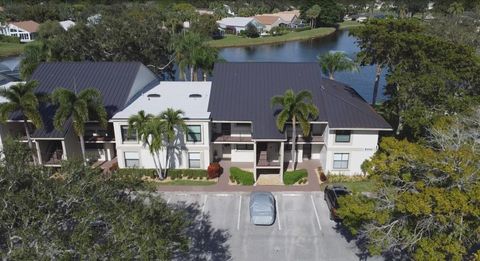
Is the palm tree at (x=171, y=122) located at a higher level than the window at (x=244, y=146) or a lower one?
higher

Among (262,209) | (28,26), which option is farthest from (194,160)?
(28,26)

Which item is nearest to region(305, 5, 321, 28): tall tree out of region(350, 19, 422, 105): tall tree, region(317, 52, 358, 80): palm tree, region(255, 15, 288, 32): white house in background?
region(255, 15, 288, 32): white house in background

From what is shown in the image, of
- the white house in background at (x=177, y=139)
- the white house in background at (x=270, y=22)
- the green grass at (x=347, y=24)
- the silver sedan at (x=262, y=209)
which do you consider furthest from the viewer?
the green grass at (x=347, y=24)

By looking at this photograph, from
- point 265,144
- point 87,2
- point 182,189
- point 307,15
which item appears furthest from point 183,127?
point 87,2

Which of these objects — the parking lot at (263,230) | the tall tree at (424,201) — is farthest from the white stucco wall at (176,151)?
the tall tree at (424,201)

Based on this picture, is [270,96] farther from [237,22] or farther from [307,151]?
[237,22]

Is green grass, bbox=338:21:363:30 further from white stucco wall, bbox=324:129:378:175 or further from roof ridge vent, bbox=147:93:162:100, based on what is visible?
roof ridge vent, bbox=147:93:162:100

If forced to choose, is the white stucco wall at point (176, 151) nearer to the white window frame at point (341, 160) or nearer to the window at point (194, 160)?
the window at point (194, 160)
